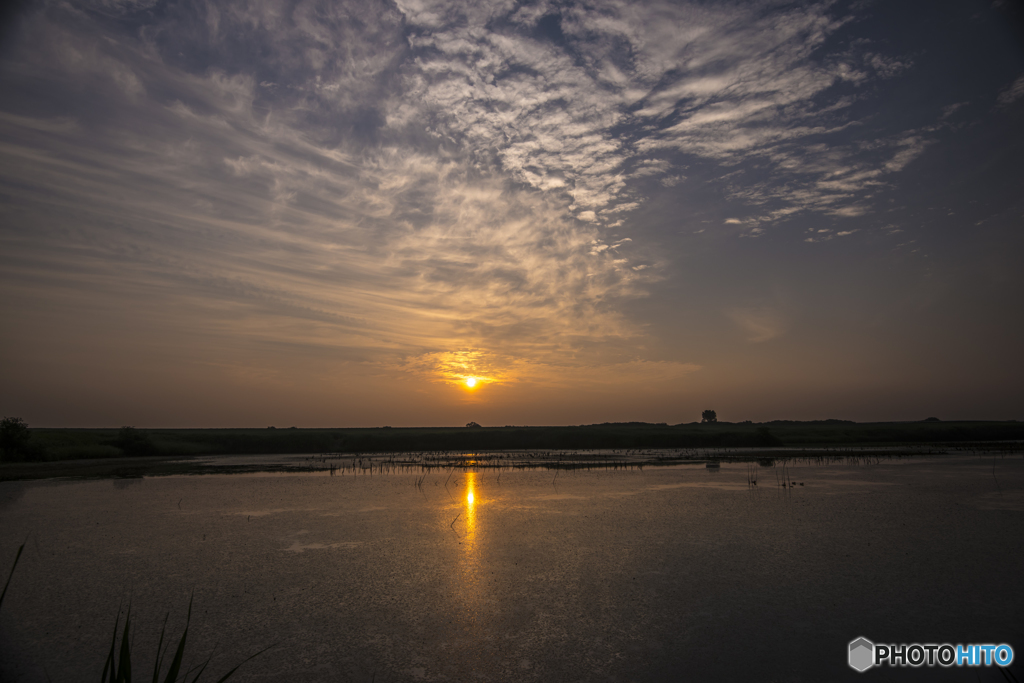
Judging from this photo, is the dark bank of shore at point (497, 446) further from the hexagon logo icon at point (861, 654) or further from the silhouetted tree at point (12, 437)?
the hexagon logo icon at point (861, 654)

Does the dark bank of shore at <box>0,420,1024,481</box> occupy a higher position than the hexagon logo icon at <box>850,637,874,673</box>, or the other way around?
the dark bank of shore at <box>0,420,1024,481</box>

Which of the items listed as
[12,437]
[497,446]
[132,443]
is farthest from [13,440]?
[497,446]

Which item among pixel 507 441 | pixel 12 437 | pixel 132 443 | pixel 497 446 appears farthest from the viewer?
pixel 507 441

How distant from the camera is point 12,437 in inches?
1533

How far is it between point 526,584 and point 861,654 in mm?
5409

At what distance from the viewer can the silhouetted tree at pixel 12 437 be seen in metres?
38.7

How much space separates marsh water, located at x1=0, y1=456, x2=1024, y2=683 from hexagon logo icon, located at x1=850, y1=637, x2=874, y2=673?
0.13 meters

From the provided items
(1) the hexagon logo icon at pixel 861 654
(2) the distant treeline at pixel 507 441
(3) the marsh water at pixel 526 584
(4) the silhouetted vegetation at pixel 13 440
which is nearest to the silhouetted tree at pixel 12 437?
(4) the silhouetted vegetation at pixel 13 440

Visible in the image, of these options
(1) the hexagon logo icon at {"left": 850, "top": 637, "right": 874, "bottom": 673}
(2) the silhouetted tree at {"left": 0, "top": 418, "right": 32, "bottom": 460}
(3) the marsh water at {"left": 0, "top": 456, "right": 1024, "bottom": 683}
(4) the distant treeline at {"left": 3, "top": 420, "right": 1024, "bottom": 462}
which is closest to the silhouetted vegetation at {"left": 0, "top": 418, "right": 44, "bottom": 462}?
(2) the silhouetted tree at {"left": 0, "top": 418, "right": 32, "bottom": 460}

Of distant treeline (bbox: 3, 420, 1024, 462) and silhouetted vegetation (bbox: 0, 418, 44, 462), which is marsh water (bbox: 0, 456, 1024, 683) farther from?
distant treeline (bbox: 3, 420, 1024, 462)

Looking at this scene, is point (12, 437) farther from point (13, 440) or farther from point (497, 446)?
point (497, 446)

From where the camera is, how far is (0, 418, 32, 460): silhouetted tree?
38688 mm

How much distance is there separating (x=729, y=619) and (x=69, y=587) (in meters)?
12.3

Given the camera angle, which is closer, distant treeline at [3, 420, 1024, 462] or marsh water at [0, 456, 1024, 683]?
marsh water at [0, 456, 1024, 683]
